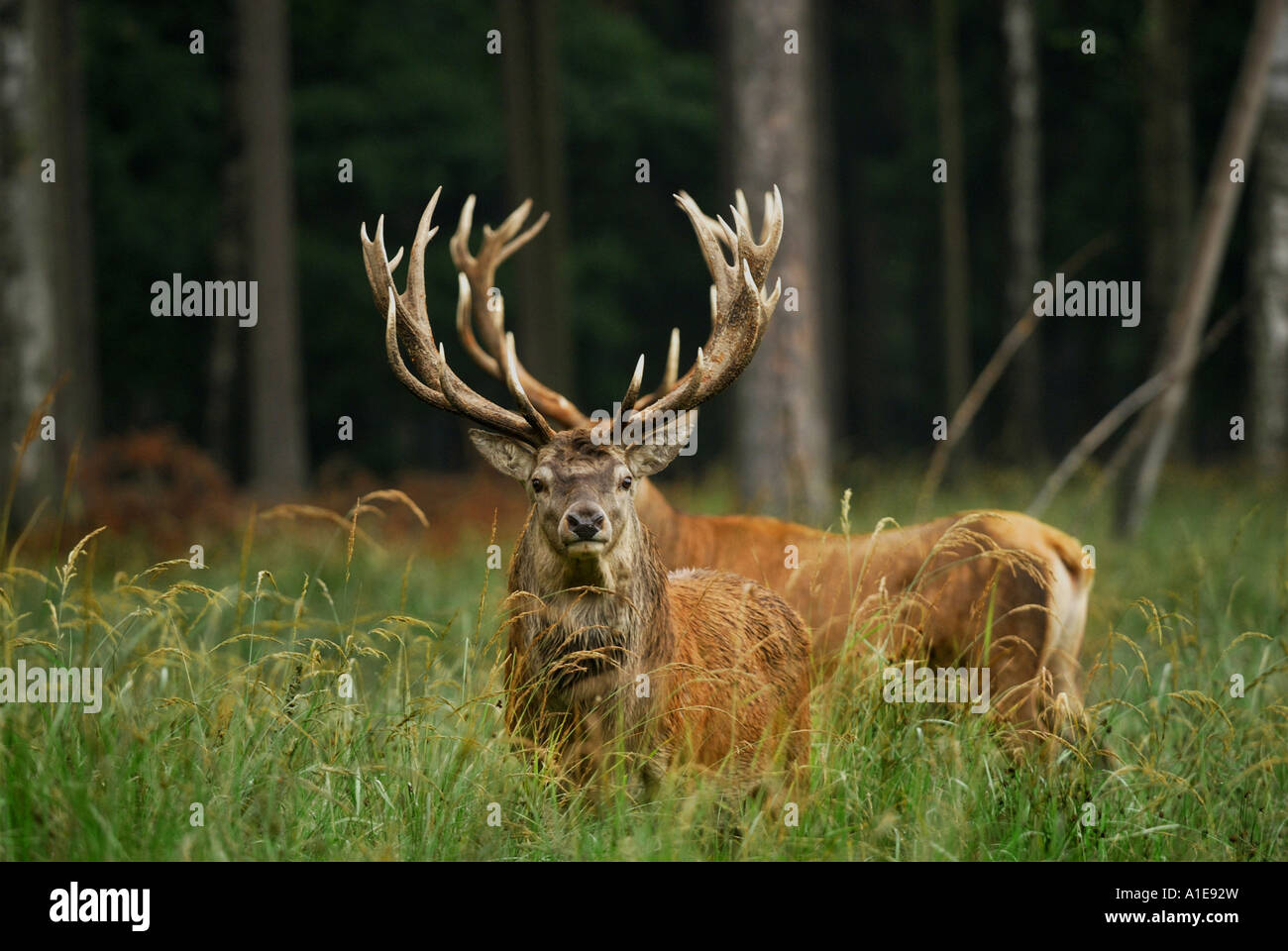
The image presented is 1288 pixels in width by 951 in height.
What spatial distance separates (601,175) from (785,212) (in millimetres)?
16710

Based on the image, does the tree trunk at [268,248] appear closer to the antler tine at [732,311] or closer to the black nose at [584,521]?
the antler tine at [732,311]

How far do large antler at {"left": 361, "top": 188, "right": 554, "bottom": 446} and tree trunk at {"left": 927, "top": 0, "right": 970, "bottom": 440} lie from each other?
12305 mm

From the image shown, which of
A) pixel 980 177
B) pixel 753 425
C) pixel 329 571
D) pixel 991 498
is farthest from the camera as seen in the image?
pixel 980 177

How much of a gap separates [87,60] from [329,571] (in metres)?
15.4

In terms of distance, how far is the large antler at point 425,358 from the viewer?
14.0 ft

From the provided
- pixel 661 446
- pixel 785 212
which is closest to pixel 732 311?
pixel 661 446

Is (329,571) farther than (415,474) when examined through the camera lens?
No

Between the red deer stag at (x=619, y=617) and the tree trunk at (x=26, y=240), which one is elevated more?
the tree trunk at (x=26, y=240)

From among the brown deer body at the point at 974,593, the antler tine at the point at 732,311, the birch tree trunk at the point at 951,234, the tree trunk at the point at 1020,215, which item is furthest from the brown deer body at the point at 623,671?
the tree trunk at the point at 1020,215

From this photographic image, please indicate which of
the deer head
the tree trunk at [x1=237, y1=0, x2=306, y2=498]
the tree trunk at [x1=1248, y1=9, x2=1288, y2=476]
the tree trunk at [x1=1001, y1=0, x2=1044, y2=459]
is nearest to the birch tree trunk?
the tree trunk at [x1=1001, y1=0, x2=1044, y2=459]

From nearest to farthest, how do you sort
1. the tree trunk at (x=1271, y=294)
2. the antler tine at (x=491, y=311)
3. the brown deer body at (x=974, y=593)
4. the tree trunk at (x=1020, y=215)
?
1. the brown deer body at (x=974, y=593)
2. the antler tine at (x=491, y=311)
3. the tree trunk at (x=1271, y=294)
4. the tree trunk at (x=1020, y=215)

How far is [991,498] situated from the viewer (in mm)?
12891
